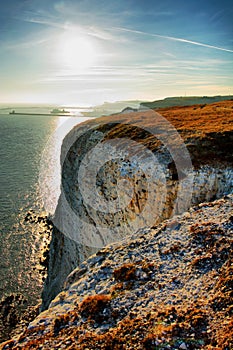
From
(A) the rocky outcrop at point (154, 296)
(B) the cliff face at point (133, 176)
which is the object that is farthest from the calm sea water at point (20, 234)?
(A) the rocky outcrop at point (154, 296)

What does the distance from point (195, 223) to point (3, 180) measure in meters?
59.0

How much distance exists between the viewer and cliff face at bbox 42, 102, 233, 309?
1497cm

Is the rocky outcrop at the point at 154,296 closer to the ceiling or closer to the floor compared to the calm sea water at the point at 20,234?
closer to the ceiling

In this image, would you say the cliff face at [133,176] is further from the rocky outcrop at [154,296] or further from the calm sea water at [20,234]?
the calm sea water at [20,234]

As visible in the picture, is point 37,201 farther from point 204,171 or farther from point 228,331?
point 228,331

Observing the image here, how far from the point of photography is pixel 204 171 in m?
15.0

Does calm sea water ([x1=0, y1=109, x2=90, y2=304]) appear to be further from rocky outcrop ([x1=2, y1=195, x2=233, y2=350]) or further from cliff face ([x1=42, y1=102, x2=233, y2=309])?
rocky outcrop ([x1=2, y1=195, x2=233, y2=350])

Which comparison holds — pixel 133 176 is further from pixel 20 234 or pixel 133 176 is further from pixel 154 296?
pixel 20 234

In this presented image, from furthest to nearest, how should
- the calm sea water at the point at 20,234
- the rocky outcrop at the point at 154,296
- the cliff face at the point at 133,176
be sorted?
1. the calm sea water at the point at 20,234
2. the cliff face at the point at 133,176
3. the rocky outcrop at the point at 154,296

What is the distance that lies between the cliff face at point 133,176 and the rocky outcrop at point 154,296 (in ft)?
10.0

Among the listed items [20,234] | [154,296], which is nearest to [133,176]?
[154,296]

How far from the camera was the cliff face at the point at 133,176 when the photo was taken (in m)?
15.0

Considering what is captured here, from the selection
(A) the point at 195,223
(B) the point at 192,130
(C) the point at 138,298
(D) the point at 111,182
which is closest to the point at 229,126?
(B) the point at 192,130

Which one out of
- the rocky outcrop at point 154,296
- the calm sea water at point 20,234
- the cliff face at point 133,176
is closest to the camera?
the rocky outcrop at point 154,296
